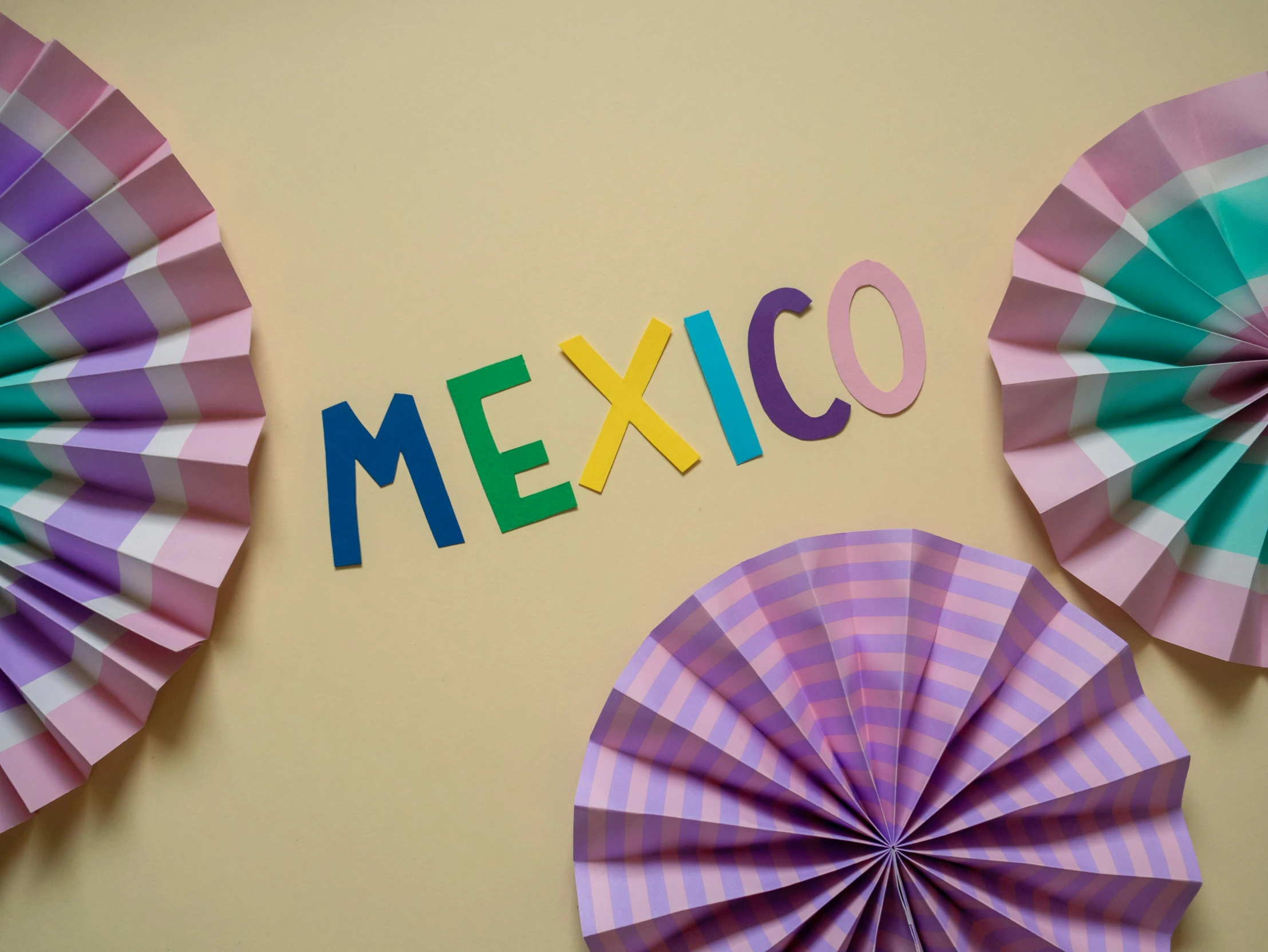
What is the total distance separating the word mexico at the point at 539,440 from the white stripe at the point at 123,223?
0.29m

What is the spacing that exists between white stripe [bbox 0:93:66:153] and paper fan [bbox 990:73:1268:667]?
1.14m

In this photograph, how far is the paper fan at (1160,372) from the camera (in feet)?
3.18

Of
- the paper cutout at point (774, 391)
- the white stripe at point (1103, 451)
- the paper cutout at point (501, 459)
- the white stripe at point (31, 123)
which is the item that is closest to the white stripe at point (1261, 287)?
the white stripe at point (1103, 451)

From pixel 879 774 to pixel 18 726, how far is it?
3.22 ft

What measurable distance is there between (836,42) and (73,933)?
57.6 inches

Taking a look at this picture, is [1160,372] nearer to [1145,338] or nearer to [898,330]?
[1145,338]

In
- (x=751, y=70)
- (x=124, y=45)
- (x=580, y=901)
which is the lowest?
(x=580, y=901)

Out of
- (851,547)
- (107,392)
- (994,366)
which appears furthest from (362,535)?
(994,366)

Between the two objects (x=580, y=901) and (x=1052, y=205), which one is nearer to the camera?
(x=580, y=901)

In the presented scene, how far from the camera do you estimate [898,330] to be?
1.04m

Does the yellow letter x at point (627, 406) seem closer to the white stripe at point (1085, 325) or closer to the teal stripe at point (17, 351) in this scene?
the white stripe at point (1085, 325)

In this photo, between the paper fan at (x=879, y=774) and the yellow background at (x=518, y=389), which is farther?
the yellow background at (x=518, y=389)

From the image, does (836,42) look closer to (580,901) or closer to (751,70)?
(751,70)

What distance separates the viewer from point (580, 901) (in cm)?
89
